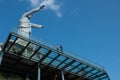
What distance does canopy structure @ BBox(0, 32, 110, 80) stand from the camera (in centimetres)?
1860

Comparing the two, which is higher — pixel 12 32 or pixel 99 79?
pixel 12 32

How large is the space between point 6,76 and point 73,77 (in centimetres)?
715

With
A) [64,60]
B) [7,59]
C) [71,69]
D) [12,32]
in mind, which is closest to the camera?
[12,32]

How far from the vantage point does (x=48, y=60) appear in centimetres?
2030

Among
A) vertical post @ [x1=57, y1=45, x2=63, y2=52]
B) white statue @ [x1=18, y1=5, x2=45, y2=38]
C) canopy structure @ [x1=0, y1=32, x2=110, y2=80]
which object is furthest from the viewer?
white statue @ [x1=18, y1=5, x2=45, y2=38]

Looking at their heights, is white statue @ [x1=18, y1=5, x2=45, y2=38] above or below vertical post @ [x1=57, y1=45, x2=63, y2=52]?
above

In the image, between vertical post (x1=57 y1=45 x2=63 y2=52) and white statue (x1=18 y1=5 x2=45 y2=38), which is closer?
vertical post (x1=57 y1=45 x2=63 y2=52)

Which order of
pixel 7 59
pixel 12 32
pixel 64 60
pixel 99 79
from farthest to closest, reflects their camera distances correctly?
pixel 99 79 → pixel 64 60 → pixel 7 59 → pixel 12 32

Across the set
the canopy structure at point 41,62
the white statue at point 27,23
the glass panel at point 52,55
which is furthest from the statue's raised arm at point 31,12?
the glass panel at point 52,55

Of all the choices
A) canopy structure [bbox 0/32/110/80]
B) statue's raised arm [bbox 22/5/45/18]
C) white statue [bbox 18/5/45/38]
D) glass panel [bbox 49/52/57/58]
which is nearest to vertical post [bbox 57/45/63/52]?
canopy structure [bbox 0/32/110/80]

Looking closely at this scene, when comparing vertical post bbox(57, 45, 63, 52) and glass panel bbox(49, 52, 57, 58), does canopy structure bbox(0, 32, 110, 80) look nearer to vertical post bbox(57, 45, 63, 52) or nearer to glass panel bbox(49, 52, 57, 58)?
glass panel bbox(49, 52, 57, 58)

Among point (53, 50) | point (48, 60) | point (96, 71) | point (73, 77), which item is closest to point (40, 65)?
point (48, 60)

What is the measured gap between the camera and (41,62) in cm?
2020

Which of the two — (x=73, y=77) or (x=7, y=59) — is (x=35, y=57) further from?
(x=73, y=77)
